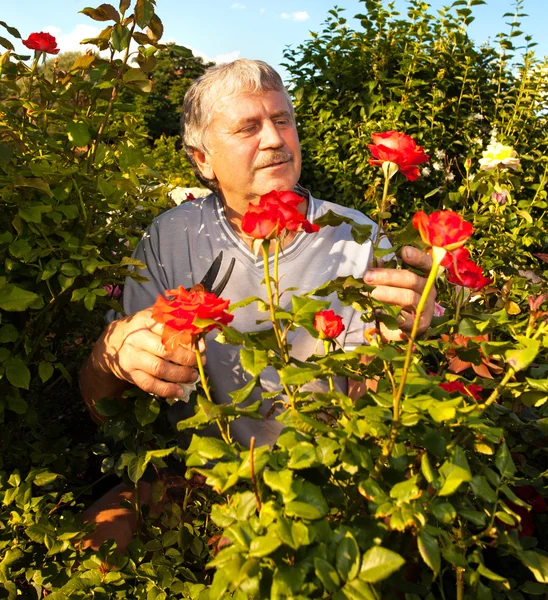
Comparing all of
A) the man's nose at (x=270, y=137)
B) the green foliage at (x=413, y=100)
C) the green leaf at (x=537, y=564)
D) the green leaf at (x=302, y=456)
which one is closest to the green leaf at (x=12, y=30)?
the man's nose at (x=270, y=137)

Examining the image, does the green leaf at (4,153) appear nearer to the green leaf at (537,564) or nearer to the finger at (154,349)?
the finger at (154,349)

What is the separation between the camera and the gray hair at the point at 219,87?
2.04 meters

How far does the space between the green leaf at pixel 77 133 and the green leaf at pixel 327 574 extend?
43.6 inches

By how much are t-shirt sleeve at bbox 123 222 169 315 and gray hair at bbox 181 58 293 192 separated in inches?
14.4

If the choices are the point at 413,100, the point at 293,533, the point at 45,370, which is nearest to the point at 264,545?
the point at 293,533

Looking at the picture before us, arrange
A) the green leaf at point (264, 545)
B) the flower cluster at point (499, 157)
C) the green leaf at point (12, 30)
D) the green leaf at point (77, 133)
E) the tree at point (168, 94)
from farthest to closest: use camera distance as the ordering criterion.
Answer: the tree at point (168, 94) < the flower cluster at point (499, 157) < the green leaf at point (12, 30) < the green leaf at point (77, 133) < the green leaf at point (264, 545)

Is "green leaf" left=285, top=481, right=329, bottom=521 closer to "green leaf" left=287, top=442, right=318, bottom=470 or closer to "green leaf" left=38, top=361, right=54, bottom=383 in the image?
"green leaf" left=287, top=442, right=318, bottom=470

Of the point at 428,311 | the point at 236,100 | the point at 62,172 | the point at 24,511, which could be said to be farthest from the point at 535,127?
the point at 24,511

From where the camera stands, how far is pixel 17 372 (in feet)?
4.58

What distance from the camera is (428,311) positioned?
1459 mm

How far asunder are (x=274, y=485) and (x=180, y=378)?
1.99 feet

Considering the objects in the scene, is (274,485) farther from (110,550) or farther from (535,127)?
(535,127)

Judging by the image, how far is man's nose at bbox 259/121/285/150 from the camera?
77.9 inches

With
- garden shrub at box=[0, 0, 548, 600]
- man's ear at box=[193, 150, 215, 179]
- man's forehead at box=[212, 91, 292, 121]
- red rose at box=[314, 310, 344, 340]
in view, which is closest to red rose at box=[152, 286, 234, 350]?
garden shrub at box=[0, 0, 548, 600]
